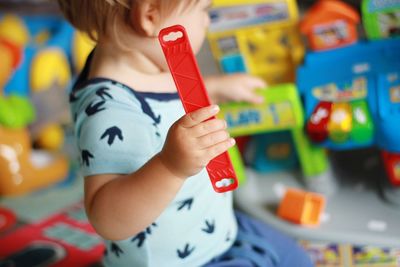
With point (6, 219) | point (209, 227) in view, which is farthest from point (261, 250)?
point (6, 219)

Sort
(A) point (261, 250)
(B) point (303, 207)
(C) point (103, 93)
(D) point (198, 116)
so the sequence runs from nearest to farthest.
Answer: (D) point (198, 116)
(C) point (103, 93)
(A) point (261, 250)
(B) point (303, 207)

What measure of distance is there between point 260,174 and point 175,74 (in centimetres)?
47

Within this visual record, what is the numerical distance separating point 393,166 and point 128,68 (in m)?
0.39

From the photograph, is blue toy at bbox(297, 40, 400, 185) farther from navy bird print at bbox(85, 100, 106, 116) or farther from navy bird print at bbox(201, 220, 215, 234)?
navy bird print at bbox(85, 100, 106, 116)

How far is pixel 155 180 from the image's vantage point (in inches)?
18.5

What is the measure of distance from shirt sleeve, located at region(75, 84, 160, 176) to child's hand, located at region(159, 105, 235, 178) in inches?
2.6

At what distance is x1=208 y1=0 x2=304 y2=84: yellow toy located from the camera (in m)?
0.78

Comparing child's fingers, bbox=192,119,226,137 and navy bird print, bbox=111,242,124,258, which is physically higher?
child's fingers, bbox=192,119,226,137

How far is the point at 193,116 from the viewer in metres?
0.44

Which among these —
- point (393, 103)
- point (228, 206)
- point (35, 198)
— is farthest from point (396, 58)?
point (35, 198)

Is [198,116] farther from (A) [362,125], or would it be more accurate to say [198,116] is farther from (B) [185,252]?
(A) [362,125]

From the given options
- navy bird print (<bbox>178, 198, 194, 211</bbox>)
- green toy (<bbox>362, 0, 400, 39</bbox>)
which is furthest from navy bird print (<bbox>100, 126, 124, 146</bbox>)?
green toy (<bbox>362, 0, 400, 39</bbox>)

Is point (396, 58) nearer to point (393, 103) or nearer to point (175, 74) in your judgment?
point (393, 103)

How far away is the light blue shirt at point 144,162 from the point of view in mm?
509
